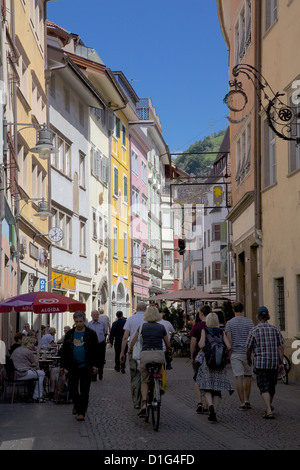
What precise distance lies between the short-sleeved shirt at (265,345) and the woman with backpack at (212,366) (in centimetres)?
57

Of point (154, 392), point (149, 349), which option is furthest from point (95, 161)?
point (154, 392)

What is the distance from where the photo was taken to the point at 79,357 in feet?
44.2

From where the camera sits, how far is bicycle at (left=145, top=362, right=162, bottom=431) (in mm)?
11844

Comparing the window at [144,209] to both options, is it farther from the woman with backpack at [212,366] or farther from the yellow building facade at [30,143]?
the woman with backpack at [212,366]

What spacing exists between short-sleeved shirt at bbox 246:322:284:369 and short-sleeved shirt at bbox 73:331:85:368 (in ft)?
8.56

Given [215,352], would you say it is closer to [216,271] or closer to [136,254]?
[136,254]

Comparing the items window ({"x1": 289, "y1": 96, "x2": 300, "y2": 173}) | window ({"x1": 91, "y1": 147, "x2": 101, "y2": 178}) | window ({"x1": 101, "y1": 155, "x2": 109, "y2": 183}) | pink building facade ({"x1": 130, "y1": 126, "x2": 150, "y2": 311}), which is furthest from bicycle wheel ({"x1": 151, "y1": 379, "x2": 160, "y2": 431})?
pink building facade ({"x1": 130, "y1": 126, "x2": 150, "y2": 311})

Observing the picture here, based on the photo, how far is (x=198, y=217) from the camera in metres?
98.8

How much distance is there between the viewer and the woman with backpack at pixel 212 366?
12.6 meters

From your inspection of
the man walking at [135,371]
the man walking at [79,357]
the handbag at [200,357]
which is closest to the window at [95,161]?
the man walking at [135,371]

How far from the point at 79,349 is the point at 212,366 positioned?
2.17m

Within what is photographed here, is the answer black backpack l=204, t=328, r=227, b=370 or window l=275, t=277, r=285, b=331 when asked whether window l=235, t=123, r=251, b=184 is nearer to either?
window l=275, t=277, r=285, b=331

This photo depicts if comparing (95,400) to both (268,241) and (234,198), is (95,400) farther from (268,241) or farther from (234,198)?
(234,198)

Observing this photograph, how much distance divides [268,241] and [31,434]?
543 inches
